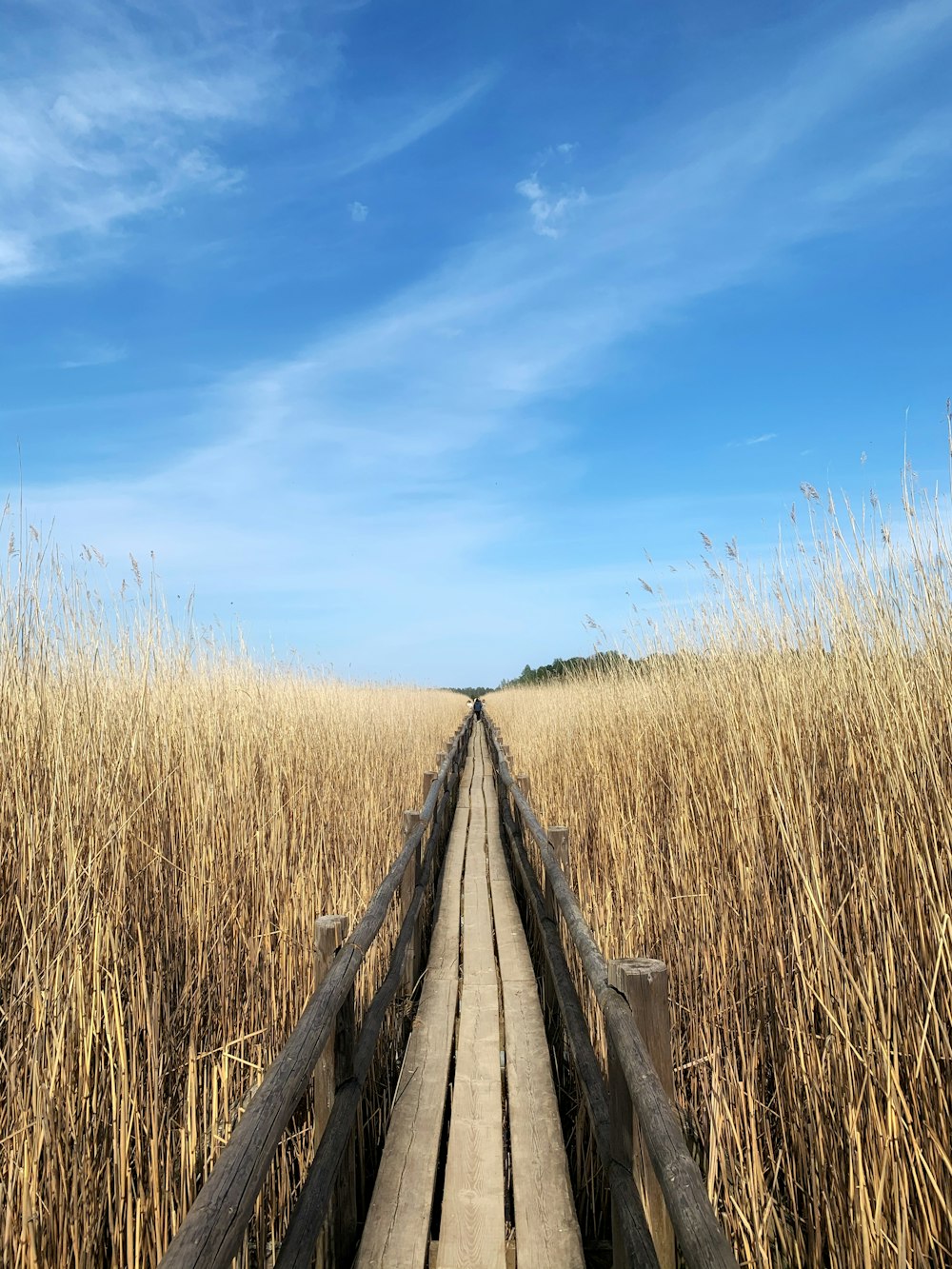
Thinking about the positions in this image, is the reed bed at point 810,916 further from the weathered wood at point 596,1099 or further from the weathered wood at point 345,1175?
the weathered wood at point 345,1175

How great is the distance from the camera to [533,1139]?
2.38 meters

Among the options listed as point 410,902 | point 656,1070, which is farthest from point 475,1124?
point 410,902

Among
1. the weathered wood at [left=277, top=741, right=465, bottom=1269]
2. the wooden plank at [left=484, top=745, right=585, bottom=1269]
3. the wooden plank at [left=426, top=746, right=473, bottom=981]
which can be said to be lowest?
the wooden plank at [left=484, top=745, right=585, bottom=1269]

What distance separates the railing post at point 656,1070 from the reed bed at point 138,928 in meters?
0.87

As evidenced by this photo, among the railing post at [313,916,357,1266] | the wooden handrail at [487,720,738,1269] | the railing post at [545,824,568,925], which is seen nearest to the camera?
→ the wooden handrail at [487,720,738,1269]

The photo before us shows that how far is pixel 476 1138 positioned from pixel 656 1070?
→ 1.11m

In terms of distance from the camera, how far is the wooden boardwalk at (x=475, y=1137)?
1.94 meters

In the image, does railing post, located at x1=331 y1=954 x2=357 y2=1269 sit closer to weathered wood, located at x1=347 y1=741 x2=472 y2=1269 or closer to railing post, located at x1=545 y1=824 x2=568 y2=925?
weathered wood, located at x1=347 y1=741 x2=472 y2=1269

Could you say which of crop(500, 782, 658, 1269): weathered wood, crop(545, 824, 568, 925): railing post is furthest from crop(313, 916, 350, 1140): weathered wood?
crop(545, 824, 568, 925): railing post

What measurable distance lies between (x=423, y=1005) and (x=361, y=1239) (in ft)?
4.91

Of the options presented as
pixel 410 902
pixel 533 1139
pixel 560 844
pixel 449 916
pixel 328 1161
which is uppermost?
pixel 560 844

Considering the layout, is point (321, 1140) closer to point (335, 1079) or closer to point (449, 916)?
point (335, 1079)

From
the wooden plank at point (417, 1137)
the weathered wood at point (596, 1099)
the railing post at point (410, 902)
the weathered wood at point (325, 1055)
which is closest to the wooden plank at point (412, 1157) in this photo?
the wooden plank at point (417, 1137)

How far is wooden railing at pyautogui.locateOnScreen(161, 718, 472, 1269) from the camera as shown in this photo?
3.38 ft
